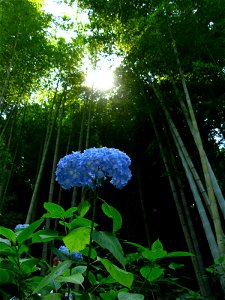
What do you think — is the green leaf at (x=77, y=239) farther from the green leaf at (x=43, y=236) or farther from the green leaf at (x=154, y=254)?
the green leaf at (x=154, y=254)

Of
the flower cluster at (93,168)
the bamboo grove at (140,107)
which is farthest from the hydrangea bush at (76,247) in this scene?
the bamboo grove at (140,107)

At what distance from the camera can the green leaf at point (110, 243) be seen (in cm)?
81

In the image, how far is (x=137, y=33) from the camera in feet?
18.7

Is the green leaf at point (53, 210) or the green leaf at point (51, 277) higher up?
the green leaf at point (53, 210)

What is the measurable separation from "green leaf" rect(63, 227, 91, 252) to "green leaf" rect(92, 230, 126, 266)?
0.04 m

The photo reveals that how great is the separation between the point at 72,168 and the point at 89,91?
708 cm

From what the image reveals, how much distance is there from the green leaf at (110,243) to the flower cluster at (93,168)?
9.4 inches

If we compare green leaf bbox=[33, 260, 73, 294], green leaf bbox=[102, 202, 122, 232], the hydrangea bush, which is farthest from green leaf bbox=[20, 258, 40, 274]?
green leaf bbox=[102, 202, 122, 232]

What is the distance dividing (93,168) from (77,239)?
0.29 m

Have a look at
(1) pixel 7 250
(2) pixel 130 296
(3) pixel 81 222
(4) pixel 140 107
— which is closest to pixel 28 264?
(1) pixel 7 250

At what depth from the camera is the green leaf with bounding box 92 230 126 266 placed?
32.0 inches

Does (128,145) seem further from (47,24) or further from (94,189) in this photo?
(94,189)

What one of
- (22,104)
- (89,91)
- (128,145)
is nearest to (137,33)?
(89,91)

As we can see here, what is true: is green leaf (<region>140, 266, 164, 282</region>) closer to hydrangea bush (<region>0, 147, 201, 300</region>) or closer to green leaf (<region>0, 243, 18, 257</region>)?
hydrangea bush (<region>0, 147, 201, 300</region>)
